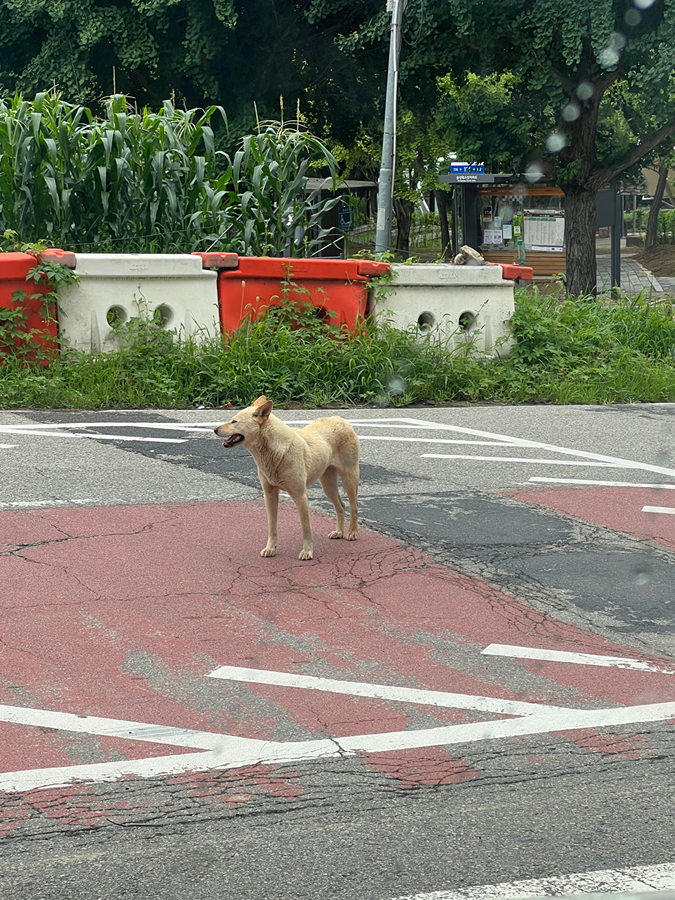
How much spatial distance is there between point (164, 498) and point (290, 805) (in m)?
4.31

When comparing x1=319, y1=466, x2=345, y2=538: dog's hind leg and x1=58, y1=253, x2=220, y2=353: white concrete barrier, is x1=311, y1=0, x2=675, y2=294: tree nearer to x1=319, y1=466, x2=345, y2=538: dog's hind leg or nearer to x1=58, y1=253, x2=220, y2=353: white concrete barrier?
x1=58, y1=253, x2=220, y2=353: white concrete barrier

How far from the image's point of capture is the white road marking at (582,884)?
10.8 ft

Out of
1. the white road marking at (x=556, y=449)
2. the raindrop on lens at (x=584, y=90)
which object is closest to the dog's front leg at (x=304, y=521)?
the white road marking at (x=556, y=449)

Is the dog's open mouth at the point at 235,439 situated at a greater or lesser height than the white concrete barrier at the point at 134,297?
lesser

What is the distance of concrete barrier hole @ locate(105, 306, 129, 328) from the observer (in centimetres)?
1228

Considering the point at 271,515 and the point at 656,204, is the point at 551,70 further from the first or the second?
the point at 656,204

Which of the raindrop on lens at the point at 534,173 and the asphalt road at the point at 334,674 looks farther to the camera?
the raindrop on lens at the point at 534,173

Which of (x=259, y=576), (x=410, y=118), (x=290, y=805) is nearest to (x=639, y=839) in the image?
(x=290, y=805)

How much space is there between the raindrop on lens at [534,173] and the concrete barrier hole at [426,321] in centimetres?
1464

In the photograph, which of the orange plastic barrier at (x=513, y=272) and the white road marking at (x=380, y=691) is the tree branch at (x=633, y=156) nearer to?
the orange plastic barrier at (x=513, y=272)

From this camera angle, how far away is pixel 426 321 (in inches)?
541

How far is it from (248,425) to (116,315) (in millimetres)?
6530

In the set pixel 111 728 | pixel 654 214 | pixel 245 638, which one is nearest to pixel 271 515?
pixel 245 638

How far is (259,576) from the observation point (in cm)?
629
